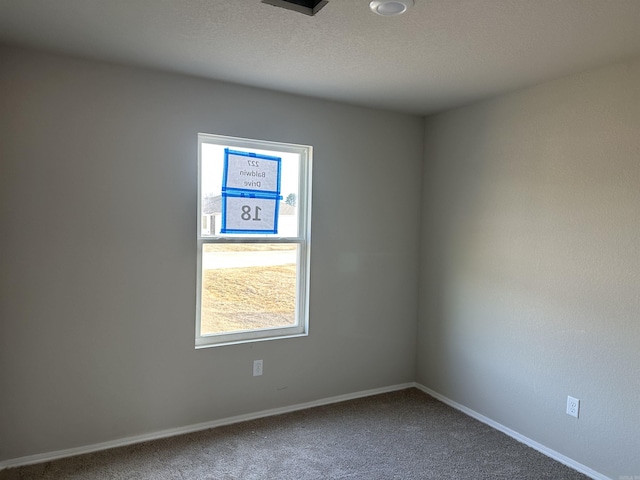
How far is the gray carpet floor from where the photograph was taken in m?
2.48

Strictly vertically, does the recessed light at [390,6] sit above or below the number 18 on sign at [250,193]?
above

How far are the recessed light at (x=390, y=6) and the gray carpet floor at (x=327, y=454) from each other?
2.39 m

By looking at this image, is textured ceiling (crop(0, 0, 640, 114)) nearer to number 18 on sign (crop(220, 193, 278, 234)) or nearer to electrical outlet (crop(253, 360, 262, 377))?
number 18 on sign (crop(220, 193, 278, 234))

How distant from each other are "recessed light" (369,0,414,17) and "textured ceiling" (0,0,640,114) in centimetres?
4

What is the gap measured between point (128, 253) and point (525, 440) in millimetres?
2846

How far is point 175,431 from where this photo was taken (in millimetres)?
2896

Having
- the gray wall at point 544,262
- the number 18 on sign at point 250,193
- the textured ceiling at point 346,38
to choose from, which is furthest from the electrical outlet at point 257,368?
the textured ceiling at point 346,38

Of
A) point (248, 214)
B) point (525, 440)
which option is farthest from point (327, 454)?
point (248, 214)

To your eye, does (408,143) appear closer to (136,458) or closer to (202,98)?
(202,98)

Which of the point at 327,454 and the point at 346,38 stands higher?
the point at 346,38

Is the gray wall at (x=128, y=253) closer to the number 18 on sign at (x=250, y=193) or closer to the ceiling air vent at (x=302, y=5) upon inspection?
the number 18 on sign at (x=250, y=193)

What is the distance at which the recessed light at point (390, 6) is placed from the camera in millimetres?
1790

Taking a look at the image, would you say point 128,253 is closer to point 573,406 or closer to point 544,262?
point 544,262

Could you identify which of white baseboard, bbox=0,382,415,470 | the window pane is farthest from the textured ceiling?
white baseboard, bbox=0,382,415,470
